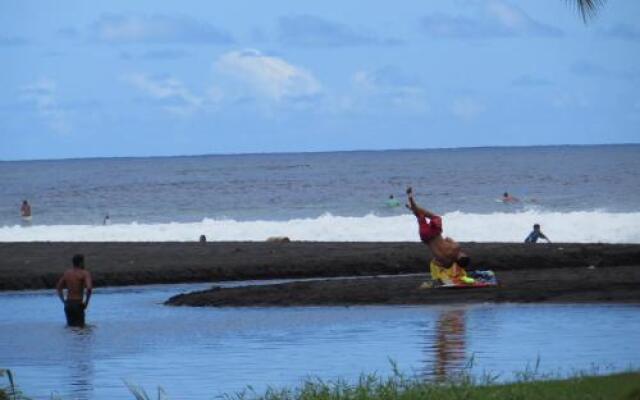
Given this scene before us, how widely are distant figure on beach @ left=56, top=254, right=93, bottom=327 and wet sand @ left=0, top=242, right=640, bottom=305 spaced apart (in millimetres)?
3690

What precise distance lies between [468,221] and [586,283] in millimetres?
30019

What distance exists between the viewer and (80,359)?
19.5 meters

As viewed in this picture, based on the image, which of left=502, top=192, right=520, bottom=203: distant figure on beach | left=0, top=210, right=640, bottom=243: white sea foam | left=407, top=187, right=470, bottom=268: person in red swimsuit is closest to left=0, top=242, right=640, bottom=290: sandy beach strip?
left=407, top=187, right=470, bottom=268: person in red swimsuit

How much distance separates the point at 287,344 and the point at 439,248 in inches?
211

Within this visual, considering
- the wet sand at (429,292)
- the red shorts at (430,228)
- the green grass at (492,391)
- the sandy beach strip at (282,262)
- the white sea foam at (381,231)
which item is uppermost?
the white sea foam at (381,231)

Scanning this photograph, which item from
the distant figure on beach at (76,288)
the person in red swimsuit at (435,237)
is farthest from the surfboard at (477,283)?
the distant figure on beach at (76,288)

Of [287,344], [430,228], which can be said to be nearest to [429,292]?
[430,228]

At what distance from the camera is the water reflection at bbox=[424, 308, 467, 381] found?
54.5 feet

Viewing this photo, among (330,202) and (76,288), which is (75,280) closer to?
(76,288)

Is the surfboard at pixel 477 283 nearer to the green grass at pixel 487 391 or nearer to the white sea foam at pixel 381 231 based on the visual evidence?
the green grass at pixel 487 391

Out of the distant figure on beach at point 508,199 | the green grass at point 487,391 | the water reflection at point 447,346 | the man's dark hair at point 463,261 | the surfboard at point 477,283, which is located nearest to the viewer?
the green grass at point 487,391

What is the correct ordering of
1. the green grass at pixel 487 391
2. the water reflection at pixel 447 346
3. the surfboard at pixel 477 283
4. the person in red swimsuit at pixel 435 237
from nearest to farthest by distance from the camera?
the green grass at pixel 487 391 < the water reflection at pixel 447 346 < the person in red swimsuit at pixel 435 237 < the surfboard at pixel 477 283

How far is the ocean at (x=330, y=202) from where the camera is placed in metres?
54.4

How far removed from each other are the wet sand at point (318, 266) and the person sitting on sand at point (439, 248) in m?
0.38
